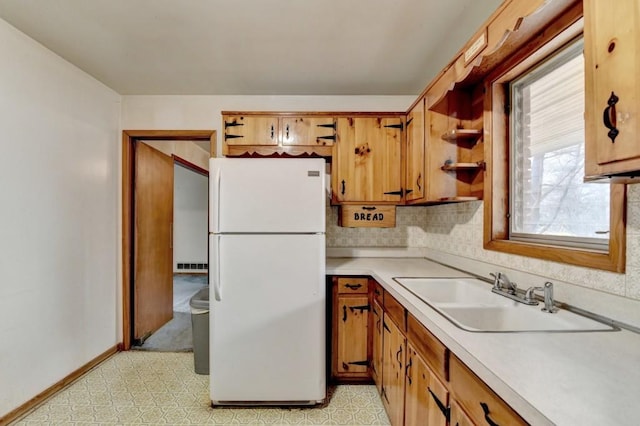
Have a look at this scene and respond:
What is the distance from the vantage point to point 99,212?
249 centimetres

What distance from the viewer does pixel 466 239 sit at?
2074 mm

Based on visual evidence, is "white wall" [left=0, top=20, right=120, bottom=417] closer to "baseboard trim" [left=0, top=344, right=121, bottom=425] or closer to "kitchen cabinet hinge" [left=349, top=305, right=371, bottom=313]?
"baseboard trim" [left=0, top=344, right=121, bottom=425]

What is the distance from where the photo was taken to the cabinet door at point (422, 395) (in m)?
1.05

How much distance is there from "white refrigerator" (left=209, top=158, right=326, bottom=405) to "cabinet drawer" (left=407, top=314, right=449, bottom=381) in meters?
0.73

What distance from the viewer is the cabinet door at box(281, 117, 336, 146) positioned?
2494 mm

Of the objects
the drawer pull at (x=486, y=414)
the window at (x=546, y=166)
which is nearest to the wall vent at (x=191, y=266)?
the window at (x=546, y=166)

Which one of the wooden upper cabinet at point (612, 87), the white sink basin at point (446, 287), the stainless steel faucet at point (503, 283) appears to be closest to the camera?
the wooden upper cabinet at point (612, 87)

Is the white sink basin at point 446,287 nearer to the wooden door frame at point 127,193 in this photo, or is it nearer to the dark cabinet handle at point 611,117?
the dark cabinet handle at point 611,117

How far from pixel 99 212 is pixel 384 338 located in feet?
8.15

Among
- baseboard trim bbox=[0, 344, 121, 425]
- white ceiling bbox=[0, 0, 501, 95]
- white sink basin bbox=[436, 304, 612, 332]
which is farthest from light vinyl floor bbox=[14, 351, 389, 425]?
white ceiling bbox=[0, 0, 501, 95]

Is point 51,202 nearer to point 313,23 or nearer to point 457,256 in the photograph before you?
point 313,23

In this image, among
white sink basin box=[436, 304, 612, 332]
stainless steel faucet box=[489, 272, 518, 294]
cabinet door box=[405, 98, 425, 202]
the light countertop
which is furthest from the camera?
cabinet door box=[405, 98, 425, 202]

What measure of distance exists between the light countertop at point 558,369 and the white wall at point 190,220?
573 cm

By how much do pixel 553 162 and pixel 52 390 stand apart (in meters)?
3.44
